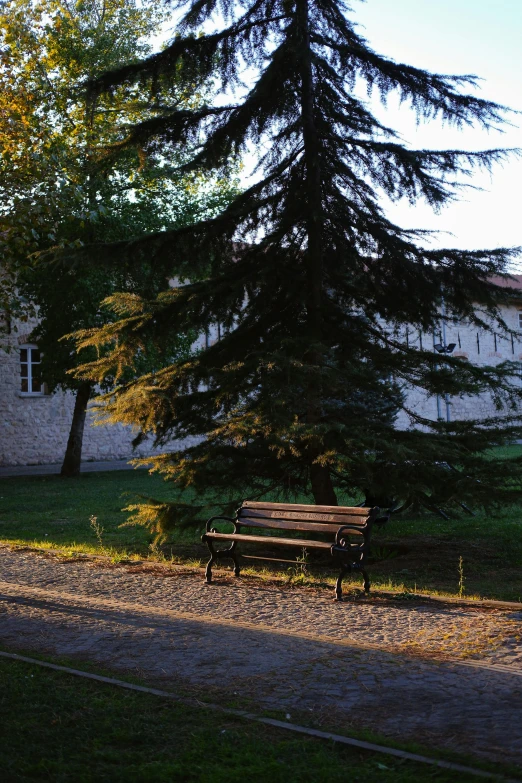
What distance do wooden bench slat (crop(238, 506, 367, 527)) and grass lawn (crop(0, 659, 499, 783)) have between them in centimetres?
349

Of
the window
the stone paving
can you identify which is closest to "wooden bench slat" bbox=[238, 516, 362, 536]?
the stone paving

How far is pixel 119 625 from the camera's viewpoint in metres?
6.63

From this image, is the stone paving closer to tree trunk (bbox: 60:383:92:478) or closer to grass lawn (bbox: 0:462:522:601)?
grass lawn (bbox: 0:462:522:601)

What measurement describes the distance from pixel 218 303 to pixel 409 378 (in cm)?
242

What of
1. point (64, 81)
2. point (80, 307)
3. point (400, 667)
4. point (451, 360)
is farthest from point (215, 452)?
point (64, 81)

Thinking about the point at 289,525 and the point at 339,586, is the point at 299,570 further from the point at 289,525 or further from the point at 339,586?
the point at 339,586

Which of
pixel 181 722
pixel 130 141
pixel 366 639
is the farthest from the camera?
pixel 130 141

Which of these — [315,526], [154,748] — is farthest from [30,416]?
[154,748]

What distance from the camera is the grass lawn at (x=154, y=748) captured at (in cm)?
371

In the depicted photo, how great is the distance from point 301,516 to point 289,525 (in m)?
0.15

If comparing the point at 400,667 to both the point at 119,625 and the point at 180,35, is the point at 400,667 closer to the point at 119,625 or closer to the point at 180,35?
the point at 119,625

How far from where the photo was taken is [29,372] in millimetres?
28828

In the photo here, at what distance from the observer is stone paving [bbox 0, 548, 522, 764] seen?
445cm

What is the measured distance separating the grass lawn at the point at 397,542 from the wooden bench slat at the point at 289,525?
1.78 ft
